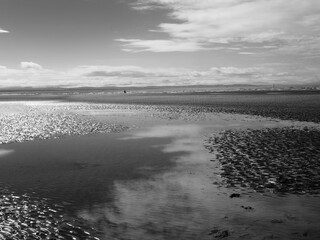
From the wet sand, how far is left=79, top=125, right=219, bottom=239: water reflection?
0.04m

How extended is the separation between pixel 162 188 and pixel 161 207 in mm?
2971

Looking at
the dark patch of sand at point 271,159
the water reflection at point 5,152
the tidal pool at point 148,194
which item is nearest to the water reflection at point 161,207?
the tidal pool at point 148,194

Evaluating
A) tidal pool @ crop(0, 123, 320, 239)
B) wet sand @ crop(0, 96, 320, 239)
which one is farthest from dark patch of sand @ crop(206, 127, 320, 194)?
tidal pool @ crop(0, 123, 320, 239)

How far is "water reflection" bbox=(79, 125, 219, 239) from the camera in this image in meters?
12.1

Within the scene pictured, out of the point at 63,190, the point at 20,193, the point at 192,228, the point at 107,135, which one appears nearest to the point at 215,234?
the point at 192,228

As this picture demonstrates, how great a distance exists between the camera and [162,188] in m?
17.5

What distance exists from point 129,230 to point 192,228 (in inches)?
95.5

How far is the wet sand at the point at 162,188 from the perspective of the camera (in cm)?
1234

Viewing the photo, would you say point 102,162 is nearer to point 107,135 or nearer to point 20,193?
point 20,193

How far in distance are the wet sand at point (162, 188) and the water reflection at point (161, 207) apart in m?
0.04

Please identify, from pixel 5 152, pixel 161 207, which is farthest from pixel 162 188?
pixel 5 152

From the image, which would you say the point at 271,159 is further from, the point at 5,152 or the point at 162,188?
the point at 5,152

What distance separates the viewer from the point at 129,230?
12.2 meters

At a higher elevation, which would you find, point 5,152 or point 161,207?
point 5,152
